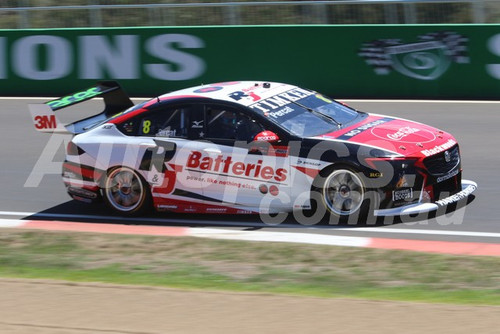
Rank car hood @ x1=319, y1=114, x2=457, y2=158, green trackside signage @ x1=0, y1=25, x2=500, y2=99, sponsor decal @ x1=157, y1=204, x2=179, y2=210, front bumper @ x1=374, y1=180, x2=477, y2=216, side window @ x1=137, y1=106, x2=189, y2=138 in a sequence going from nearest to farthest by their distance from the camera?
front bumper @ x1=374, y1=180, x2=477, y2=216
car hood @ x1=319, y1=114, x2=457, y2=158
side window @ x1=137, y1=106, x2=189, y2=138
sponsor decal @ x1=157, y1=204, x2=179, y2=210
green trackside signage @ x1=0, y1=25, x2=500, y2=99

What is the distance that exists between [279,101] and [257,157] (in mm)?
880

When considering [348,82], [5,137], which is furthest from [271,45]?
[5,137]

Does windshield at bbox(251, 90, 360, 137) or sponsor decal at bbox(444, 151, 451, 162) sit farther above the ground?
windshield at bbox(251, 90, 360, 137)

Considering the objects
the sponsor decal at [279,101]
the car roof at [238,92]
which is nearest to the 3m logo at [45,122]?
the car roof at [238,92]

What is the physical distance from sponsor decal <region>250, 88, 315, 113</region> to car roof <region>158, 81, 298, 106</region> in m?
0.07

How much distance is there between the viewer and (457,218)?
30.7 ft

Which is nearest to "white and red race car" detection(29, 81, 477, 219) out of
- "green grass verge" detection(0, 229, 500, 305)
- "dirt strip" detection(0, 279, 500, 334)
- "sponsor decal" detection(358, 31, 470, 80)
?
"green grass verge" detection(0, 229, 500, 305)

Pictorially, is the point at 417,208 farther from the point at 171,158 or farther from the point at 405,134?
the point at 171,158

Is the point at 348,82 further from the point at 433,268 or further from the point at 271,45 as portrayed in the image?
the point at 433,268

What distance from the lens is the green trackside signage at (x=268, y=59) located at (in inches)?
659

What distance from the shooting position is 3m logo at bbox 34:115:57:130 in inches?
414

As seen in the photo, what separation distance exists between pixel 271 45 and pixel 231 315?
12.4 metres

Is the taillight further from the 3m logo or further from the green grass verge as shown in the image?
the green grass verge

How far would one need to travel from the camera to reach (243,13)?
18875mm
